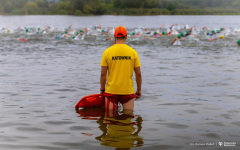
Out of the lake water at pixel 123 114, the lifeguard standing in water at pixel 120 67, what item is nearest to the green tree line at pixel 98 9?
the lake water at pixel 123 114

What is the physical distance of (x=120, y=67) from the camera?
6770 millimetres

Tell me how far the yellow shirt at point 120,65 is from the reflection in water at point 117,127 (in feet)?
2.30

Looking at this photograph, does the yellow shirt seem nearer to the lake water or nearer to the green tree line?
the lake water

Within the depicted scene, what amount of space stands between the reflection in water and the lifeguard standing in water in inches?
20.8

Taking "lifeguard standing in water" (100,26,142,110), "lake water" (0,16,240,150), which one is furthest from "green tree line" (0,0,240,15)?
"lifeguard standing in water" (100,26,142,110)

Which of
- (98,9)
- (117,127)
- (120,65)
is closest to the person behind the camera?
(120,65)

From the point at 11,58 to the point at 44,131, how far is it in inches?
514

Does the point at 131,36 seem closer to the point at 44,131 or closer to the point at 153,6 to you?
the point at 44,131

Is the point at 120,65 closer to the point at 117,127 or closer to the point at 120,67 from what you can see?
the point at 120,67

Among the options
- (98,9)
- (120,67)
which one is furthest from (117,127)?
(98,9)

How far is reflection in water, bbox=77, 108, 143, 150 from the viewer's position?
243 inches

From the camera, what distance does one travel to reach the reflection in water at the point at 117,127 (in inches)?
243

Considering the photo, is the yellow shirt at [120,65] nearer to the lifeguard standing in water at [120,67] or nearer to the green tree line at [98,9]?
the lifeguard standing in water at [120,67]

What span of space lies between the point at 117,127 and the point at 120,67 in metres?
1.19
